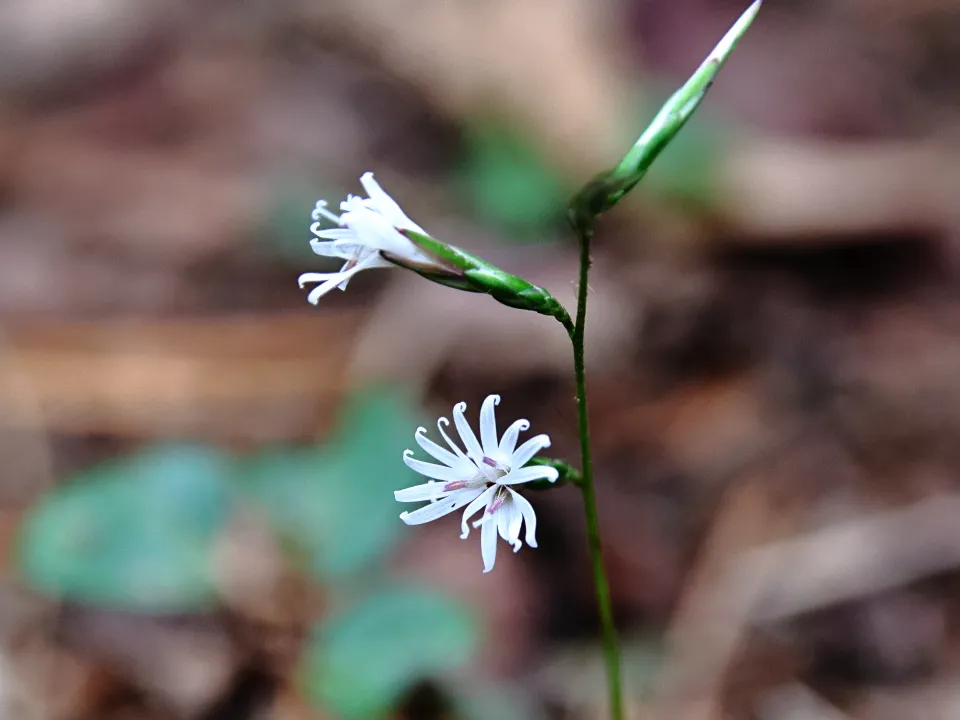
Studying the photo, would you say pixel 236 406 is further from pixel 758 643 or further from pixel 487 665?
pixel 758 643

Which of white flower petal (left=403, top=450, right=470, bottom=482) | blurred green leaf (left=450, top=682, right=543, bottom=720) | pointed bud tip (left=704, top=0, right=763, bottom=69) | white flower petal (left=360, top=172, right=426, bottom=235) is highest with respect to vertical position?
pointed bud tip (left=704, top=0, right=763, bottom=69)

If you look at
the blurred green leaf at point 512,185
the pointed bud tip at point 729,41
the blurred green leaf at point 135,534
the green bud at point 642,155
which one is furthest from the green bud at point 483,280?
the blurred green leaf at point 512,185

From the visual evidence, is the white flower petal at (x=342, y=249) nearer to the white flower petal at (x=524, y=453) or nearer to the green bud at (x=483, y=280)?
the green bud at (x=483, y=280)

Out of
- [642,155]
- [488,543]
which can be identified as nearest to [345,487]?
[488,543]

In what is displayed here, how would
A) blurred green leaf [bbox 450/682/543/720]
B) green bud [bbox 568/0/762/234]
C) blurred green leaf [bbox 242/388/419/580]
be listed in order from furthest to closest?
blurred green leaf [bbox 242/388/419/580]
blurred green leaf [bbox 450/682/543/720]
green bud [bbox 568/0/762/234]

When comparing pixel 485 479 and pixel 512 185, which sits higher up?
pixel 512 185

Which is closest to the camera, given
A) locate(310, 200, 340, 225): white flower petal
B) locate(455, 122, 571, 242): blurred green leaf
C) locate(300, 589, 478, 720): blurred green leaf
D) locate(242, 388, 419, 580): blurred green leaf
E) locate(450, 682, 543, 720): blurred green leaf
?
locate(310, 200, 340, 225): white flower petal

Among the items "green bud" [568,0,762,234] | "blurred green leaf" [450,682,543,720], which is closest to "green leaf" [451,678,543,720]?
"blurred green leaf" [450,682,543,720]

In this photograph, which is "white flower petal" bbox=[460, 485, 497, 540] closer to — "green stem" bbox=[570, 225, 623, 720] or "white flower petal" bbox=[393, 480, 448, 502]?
"white flower petal" bbox=[393, 480, 448, 502]

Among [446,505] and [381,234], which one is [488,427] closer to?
[446,505]
